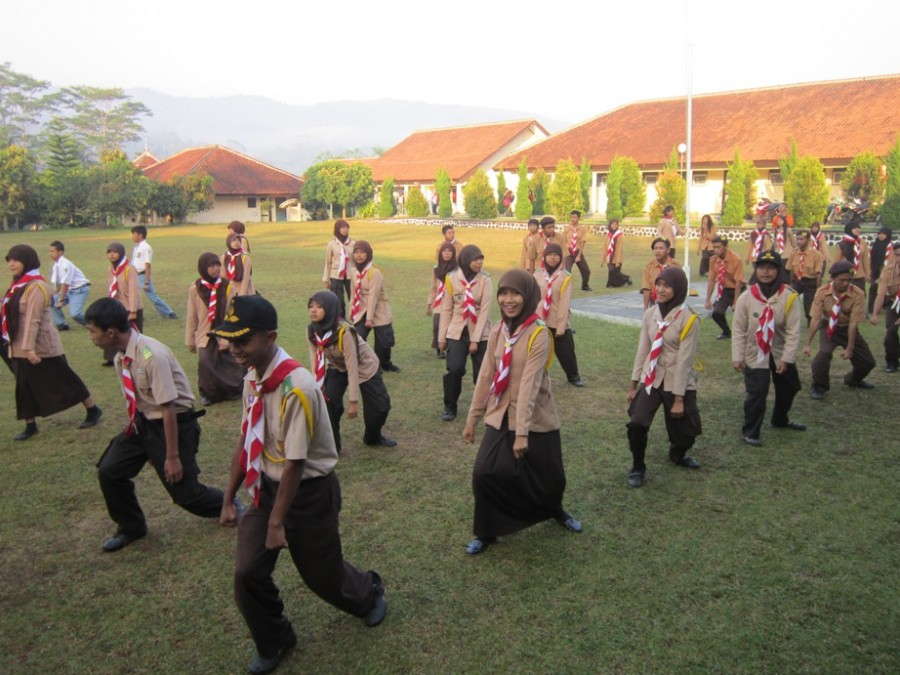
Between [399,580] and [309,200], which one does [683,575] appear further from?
[309,200]

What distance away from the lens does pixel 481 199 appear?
1503 inches

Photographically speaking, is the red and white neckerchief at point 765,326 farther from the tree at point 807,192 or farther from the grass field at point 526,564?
the tree at point 807,192

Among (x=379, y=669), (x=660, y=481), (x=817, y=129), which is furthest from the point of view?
(x=817, y=129)

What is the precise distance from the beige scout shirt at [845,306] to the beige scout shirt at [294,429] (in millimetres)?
6304

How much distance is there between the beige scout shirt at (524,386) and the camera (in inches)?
175

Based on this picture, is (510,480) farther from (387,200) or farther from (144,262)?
(387,200)

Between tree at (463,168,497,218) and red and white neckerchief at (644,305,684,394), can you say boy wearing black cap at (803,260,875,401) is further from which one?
tree at (463,168,497,218)

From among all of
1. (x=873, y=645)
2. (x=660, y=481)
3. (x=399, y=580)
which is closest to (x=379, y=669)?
(x=399, y=580)

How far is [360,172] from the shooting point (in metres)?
45.5

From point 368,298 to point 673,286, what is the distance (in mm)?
4109

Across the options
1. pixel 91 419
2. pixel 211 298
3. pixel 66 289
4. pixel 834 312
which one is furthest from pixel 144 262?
pixel 834 312

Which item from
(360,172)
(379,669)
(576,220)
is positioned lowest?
(379,669)

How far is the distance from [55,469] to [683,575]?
5274 millimetres

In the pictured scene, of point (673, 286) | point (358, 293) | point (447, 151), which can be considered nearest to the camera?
point (673, 286)
